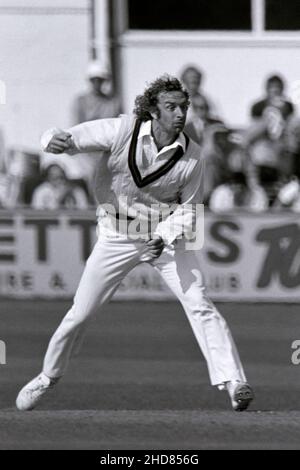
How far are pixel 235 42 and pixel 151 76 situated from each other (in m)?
1.11

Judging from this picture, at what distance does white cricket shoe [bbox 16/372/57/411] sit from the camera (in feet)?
26.0

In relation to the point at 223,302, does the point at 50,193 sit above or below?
above

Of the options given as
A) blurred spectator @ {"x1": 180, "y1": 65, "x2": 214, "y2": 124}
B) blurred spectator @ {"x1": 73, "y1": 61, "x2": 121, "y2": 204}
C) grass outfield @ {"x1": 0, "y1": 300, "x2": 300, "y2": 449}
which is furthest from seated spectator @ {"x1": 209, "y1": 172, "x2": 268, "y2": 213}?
blurred spectator @ {"x1": 73, "y1": 61, "x2": 121, "y2": 204}

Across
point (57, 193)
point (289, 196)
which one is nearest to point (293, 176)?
point (289, 196)

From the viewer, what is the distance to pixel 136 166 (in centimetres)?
763

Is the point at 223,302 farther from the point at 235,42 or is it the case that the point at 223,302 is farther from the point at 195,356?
the point at 235,42

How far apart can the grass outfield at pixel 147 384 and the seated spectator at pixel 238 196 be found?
1.21 metres

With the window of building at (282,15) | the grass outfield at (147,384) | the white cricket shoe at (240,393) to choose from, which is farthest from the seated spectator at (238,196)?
the white cricket shoe at (240,393)

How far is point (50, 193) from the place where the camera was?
567 inches

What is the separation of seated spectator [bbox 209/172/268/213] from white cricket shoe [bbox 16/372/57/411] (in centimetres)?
631

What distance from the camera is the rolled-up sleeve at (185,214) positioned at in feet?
25.1

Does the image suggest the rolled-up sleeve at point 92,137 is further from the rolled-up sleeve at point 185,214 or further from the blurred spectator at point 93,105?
the blurred spectator at point 93,105

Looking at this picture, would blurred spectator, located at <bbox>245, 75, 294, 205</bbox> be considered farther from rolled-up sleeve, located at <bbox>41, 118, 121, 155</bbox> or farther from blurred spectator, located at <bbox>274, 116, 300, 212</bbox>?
rolled-up sleeve, located at <bbox>41, 118, 121, 155</bbox>

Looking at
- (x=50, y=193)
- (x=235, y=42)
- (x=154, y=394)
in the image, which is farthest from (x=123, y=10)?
(x=154, y=394)
